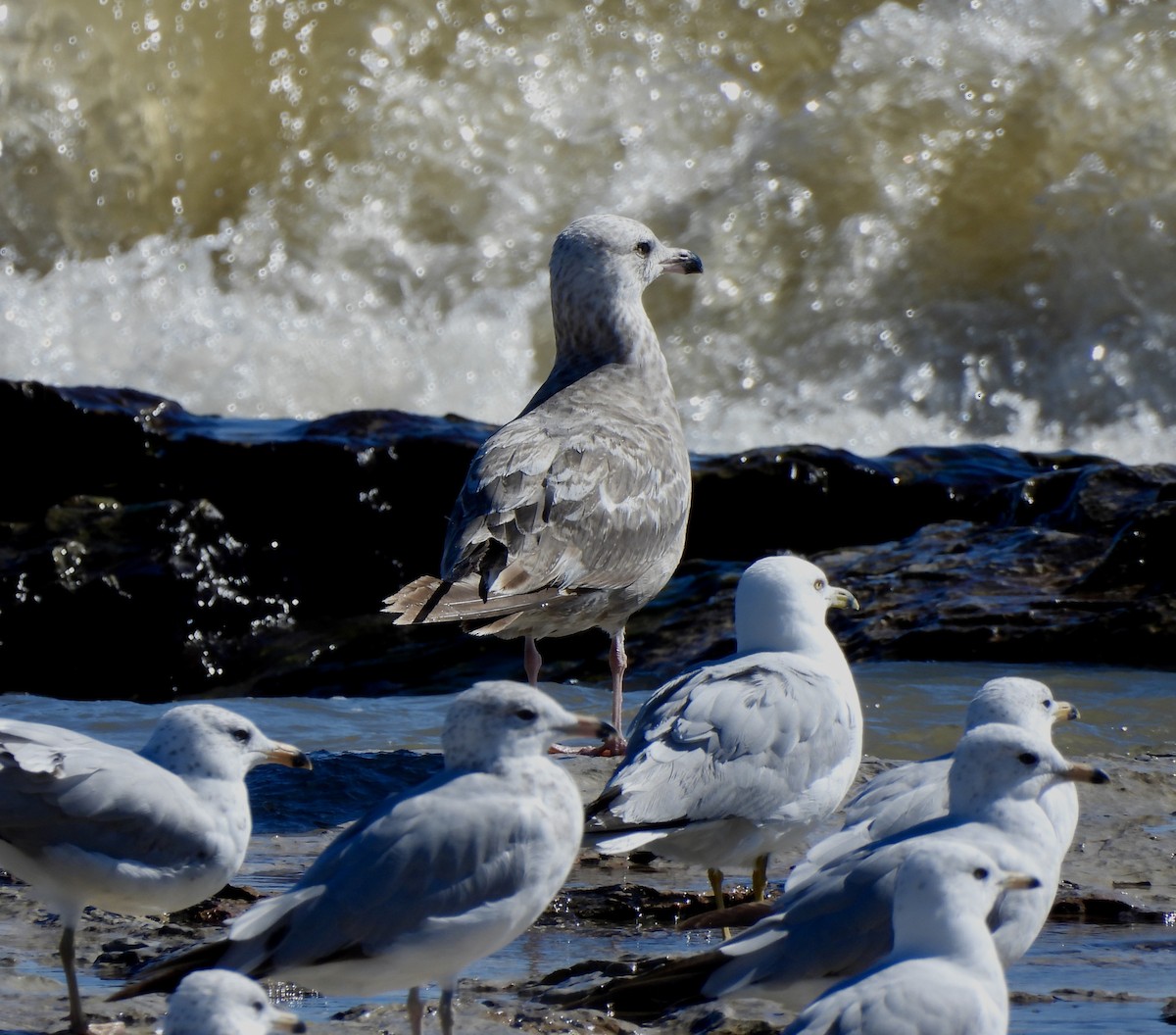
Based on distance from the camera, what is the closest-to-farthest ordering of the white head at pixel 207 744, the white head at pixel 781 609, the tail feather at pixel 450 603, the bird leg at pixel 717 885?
the white head at pixel 207 744, the bird leg at pixel 717 885, the white head at pixel 781 609, the tail feather at pixel 450 603

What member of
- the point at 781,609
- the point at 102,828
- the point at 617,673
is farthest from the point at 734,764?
A: the point at 617,673

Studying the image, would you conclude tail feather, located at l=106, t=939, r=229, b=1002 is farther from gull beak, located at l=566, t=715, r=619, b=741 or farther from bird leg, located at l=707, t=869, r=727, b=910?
bird leg, located at l=707, t=869, r=727, b=910

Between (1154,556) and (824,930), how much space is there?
5346 mm

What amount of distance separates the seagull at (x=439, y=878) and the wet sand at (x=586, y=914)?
32cm

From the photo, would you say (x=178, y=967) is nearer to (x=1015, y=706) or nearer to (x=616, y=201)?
(x=1015, y=706)

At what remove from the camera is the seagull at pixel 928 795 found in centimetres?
398

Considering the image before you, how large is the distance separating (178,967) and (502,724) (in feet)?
2.41

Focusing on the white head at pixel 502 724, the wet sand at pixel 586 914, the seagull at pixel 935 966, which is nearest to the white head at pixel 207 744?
the wet sand at pixel 586 914

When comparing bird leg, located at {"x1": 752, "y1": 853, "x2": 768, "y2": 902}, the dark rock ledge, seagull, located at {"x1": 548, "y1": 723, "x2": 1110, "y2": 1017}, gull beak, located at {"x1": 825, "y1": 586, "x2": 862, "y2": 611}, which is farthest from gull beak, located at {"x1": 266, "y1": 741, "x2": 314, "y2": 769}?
the dark rock ledge

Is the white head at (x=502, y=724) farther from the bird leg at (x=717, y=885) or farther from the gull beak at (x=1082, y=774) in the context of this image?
the bird leg at (x=717, y=885)

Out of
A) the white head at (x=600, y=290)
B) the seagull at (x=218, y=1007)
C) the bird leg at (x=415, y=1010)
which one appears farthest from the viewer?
the white head at (x=600, y=290)

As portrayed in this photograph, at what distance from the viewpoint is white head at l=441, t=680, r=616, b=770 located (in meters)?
3.52

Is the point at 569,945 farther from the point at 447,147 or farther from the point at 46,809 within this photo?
the point at 447,147

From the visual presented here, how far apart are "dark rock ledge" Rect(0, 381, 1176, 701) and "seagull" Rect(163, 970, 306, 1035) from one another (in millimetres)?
5470
